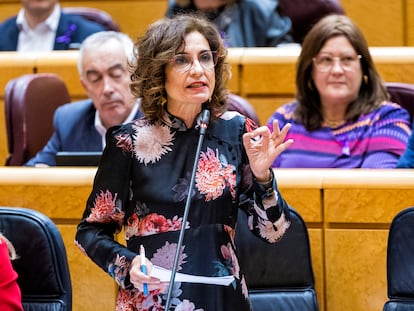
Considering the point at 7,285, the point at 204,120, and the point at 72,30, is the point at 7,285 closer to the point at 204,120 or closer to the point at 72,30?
the point at 204,120

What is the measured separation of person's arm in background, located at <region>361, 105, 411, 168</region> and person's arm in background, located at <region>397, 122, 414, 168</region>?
0.25ft

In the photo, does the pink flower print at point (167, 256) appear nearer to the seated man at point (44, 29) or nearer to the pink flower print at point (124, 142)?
the pink flower print at point (124, 142)

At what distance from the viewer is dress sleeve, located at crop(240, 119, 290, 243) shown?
1073 mm

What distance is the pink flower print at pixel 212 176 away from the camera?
1.08m

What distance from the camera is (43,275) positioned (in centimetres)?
130

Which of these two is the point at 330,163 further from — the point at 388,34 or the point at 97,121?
the point at 388,34

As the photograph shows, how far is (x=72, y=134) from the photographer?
198 centimetres

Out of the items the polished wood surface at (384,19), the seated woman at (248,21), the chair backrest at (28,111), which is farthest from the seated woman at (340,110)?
the polished wood surface at (384,19)

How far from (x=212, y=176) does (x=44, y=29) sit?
1.58 meters

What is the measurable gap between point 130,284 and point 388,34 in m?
1.67

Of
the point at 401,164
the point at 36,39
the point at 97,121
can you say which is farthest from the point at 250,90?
the point at 36,39

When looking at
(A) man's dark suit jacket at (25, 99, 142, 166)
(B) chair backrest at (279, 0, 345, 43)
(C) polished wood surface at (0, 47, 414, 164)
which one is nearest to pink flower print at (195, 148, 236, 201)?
(A) man's dark suit jacket at (25, 99, 142, 166)

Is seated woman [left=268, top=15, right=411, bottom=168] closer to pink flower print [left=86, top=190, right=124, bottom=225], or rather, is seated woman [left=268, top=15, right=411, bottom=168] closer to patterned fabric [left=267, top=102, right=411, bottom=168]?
patterned fabric [left=267, top=102, right=411, bottom=168]

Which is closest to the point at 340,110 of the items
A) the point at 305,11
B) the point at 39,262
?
the point at 305,11
